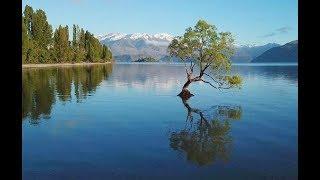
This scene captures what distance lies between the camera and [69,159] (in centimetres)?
2170

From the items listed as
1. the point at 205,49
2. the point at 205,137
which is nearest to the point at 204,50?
the point at 205,49

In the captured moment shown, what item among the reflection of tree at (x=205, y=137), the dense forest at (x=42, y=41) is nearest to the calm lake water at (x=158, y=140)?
the reflection of tree at (x=205, y=137)

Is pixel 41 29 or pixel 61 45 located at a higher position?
pixel 41 29

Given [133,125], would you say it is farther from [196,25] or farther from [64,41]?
[64,41]

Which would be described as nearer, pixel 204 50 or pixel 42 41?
pixel 204 50

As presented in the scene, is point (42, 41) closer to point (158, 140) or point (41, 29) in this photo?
point (41, 29)

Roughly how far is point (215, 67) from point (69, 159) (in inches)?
1507

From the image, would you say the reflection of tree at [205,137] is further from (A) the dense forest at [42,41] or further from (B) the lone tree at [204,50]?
(A) the dense forest at [42,41]

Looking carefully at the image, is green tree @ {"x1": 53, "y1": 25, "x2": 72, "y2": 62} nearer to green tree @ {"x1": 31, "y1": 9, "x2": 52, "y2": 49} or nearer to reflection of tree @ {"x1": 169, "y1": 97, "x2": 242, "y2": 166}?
green tree @ {"x1": 31, "y1": 9, "x2": 52, "y2": 49}

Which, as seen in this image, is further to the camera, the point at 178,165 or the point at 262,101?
the point at 262,101

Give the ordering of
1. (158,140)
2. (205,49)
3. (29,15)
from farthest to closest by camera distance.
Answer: (29,15) → (205,49) → (158,140)

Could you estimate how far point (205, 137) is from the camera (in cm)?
2842
